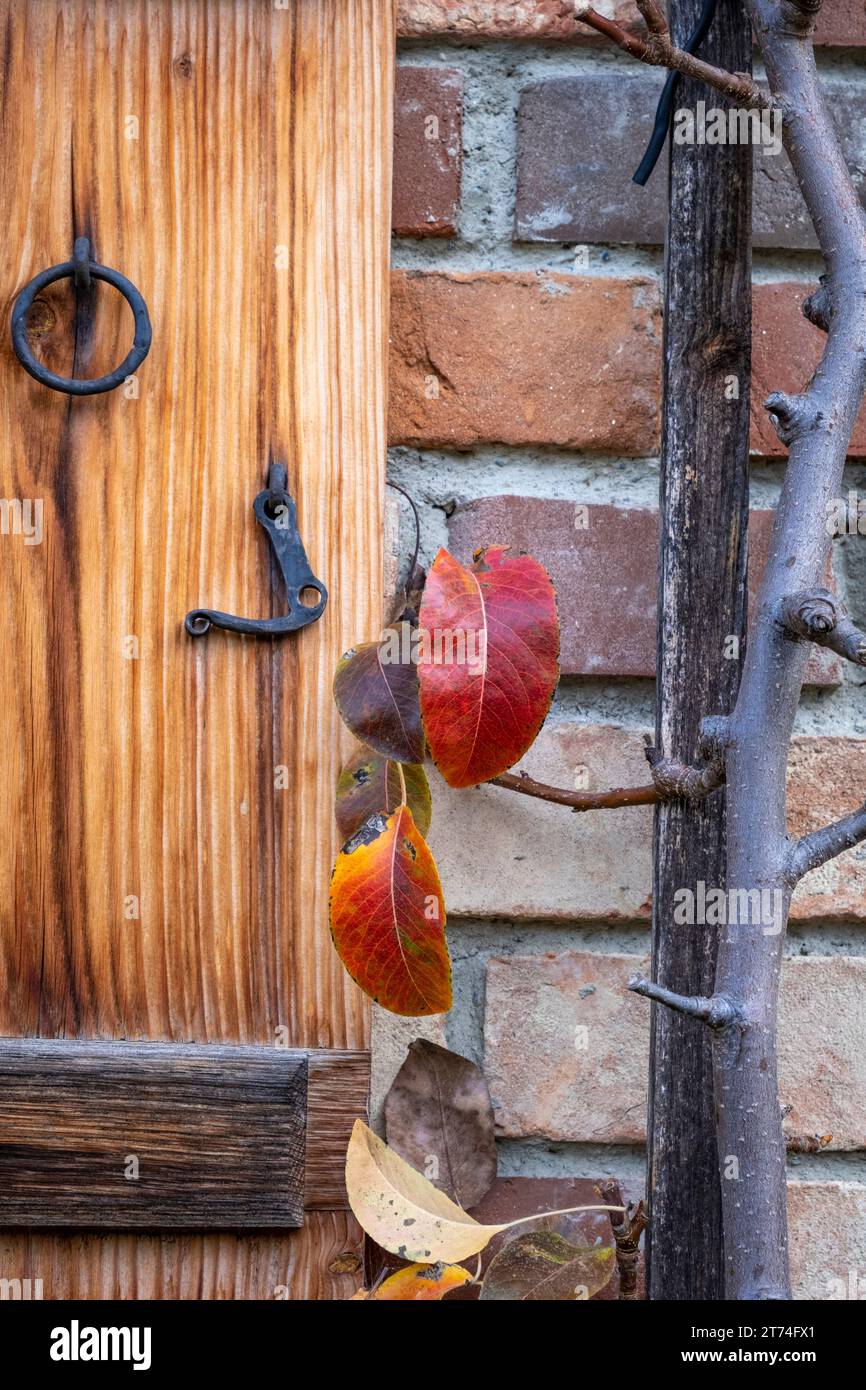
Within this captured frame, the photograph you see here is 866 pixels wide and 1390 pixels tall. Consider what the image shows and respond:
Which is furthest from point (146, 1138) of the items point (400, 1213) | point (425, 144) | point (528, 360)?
point (425, 144)

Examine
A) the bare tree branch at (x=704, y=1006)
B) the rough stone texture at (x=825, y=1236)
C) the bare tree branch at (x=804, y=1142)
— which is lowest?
the rough stone texture at (x=825, y=1236)

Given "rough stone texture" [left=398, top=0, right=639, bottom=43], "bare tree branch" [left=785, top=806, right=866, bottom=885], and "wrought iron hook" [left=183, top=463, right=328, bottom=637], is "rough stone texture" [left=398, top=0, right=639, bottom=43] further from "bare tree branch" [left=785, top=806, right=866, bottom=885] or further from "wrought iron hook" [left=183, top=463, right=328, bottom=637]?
"bare tree branch" [left=785, top=806, right=866, bottom=885]

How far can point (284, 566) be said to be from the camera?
0.65 metres

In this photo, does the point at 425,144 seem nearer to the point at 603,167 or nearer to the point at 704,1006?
the point at 603,167

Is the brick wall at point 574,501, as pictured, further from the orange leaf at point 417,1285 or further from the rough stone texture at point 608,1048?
the orange leaf at point 417,1285

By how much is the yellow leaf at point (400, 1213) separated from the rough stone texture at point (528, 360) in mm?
412

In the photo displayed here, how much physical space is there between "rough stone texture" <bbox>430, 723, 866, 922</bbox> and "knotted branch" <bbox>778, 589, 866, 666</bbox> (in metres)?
0.22

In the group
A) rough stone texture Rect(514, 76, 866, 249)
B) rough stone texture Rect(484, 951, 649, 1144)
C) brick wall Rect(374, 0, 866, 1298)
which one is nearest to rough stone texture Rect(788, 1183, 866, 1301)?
brick wall Rect(374, 0, 866, 1298)

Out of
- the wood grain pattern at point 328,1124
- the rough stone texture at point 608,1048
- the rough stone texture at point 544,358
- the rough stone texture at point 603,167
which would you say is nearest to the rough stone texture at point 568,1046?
the rough stone texture at point 608,1048

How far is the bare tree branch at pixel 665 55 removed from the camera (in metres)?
0.52

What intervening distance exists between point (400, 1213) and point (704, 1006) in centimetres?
20

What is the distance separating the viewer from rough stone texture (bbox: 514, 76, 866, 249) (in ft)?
2.37
